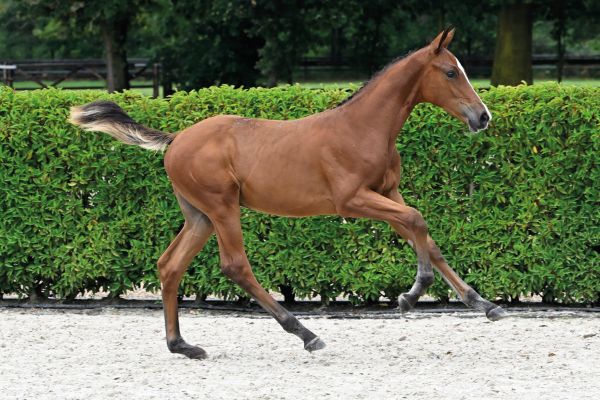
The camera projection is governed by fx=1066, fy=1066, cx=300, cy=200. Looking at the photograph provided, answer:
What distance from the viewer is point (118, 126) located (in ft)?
24.0

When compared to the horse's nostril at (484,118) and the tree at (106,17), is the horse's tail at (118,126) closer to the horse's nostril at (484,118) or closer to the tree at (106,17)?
the horse's nostril at (484,118)

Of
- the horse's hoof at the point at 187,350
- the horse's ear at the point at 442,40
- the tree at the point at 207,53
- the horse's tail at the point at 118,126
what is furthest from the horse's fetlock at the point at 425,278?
the tree at the point at 207,53

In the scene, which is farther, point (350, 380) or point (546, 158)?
point (546, 158)

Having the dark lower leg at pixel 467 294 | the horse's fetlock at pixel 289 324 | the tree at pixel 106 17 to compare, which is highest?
the tree at pixel 106 17

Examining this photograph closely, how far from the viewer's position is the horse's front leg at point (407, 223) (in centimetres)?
636

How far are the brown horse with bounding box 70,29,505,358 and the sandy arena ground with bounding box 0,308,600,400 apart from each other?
35 centimetres

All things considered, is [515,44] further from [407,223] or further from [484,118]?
[407,223]

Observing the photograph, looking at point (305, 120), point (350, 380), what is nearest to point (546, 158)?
point (305, 120)

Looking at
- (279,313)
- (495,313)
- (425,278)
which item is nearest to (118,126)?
(279,313)

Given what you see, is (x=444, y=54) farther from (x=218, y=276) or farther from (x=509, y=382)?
(x=218, y=276)

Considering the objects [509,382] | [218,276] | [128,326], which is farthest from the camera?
[218,276]

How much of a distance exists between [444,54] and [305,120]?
1.02 m

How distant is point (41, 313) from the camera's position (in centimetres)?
891

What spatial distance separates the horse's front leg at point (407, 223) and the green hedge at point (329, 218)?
2.11 meters
